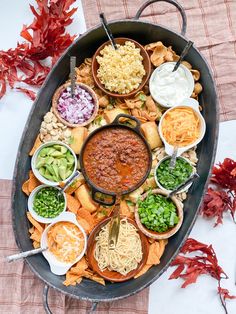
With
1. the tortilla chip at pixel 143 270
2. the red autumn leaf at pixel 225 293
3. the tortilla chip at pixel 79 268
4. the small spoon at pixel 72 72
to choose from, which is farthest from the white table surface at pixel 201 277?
the tortilla chip at pixel 79 268

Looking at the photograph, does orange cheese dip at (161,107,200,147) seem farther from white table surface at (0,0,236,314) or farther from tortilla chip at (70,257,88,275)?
tortilla chip at (70,257,88,275)

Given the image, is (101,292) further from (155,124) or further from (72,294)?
(155,124)

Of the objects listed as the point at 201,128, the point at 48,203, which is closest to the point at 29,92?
the point at 48,203

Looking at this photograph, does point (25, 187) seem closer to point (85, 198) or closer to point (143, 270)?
point (85, 198)

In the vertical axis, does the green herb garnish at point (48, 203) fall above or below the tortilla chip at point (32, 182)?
below

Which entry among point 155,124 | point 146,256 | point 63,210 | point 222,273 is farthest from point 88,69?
point 222,273

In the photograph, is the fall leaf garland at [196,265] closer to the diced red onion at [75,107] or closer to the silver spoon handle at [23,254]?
the silver spoon handle at [23,254]

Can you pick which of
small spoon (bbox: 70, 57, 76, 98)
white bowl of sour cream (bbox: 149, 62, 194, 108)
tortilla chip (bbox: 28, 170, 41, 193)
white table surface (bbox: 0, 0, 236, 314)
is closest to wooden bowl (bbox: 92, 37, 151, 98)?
white bowl of sour cream (bbox: 149, 62, 194, 108)
